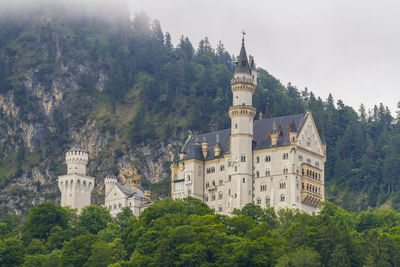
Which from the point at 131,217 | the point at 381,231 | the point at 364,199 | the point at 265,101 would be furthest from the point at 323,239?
the point at 265,101

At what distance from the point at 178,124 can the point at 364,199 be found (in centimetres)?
3821

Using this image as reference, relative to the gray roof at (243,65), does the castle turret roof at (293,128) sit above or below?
below

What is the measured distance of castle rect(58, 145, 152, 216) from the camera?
14862 centimetres

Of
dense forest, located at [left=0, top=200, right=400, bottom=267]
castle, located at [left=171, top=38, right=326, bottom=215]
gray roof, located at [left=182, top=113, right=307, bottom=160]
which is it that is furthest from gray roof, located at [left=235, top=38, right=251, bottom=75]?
dense forest, located at [left=0, top=200, right=400, bottom=267]

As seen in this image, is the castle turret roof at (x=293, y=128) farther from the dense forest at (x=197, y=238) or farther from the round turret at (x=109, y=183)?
the round turret at (x=109, y=183)

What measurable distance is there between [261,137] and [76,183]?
30.2 metres

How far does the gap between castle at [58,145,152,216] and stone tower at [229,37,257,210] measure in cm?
1745

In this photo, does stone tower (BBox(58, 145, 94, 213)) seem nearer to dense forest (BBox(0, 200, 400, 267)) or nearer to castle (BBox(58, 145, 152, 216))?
castle (BBox(58, 145, 152, 216))

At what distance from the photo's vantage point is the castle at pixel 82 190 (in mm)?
148625

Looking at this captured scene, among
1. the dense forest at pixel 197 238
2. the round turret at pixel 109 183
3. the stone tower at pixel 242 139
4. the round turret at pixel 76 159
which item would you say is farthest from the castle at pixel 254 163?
the round turret at pixel 76 159

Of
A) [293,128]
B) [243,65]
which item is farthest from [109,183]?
[293,128]

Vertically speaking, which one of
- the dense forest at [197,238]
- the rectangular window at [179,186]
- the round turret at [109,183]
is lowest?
the dense forest at [197,238]

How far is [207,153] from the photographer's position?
143250mm

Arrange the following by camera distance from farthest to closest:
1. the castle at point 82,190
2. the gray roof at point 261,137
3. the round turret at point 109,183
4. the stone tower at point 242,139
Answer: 1. the round turret at point 109,183
2. the castle at point 82,190
3. the gray roof at point 261,137
4. the stone tower at point 242,139
